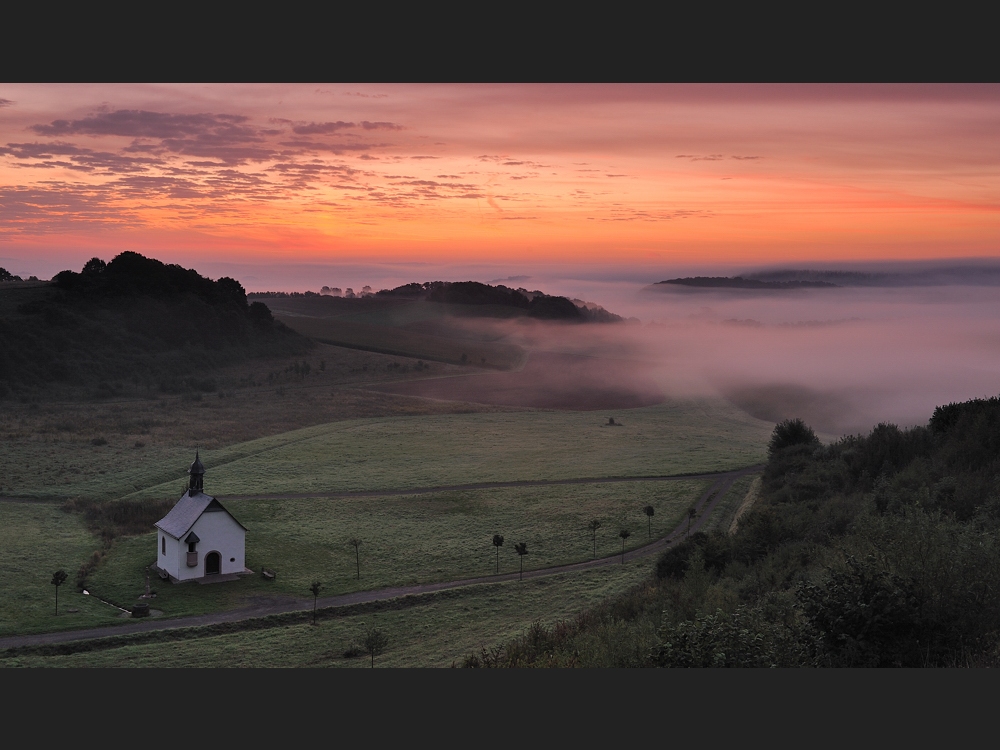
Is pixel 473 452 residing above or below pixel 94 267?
below

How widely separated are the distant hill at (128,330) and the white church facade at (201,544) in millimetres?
56105

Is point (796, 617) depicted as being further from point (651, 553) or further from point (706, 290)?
point (706, 290)

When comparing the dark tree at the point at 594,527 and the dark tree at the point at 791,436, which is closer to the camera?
the dark tree at the point at 594,527

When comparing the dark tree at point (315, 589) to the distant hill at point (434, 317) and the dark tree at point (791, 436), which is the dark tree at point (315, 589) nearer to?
the dark tree at point (791, 436)

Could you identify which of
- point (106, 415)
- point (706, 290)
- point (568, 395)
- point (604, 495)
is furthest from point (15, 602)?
point (706, 290)

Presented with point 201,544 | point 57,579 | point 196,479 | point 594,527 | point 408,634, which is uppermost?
point 196,479

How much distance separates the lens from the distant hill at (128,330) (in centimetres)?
9231

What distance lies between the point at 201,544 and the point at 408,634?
12.3 meters

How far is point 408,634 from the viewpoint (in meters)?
31.1

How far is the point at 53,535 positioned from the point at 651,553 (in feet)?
94.7

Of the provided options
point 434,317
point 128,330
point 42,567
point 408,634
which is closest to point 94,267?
point 128,330

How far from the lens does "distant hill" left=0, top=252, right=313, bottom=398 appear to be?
92.3m

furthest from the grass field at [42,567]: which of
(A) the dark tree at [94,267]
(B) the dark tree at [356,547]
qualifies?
(A) the dark tree at [94,267]

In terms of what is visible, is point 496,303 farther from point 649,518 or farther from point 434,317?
point 649,518
